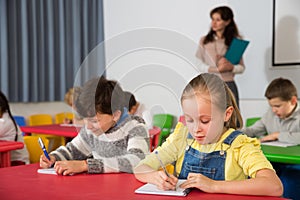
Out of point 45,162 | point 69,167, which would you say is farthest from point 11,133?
point 69,167

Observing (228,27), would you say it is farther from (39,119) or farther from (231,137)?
(39,119)

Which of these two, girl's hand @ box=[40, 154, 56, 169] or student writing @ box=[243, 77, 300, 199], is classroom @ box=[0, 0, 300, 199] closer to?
girl's hand @ box=[40, 154, 56, 169]

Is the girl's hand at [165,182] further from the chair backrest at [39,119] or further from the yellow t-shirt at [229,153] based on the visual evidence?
the chair backrest at [39,119]

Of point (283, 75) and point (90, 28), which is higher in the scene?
point (90, 28)

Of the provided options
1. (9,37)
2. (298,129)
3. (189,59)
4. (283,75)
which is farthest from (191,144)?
(9,37)

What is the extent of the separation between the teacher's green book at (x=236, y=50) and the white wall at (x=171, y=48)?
2.05 feet

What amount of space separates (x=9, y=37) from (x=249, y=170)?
408 cm

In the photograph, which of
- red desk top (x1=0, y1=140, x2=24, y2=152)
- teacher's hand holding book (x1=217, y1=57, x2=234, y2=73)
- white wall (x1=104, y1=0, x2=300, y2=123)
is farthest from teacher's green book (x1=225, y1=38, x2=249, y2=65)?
red desk top (x1=0, y1=140, x2=24, y2=152)

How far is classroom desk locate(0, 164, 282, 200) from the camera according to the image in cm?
120

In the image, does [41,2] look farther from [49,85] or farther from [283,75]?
[283,75]

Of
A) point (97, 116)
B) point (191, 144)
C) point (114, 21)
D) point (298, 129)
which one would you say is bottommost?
point (298, 129)

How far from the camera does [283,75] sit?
13.4 ft

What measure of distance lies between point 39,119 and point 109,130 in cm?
380

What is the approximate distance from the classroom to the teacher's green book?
44 centimetres
